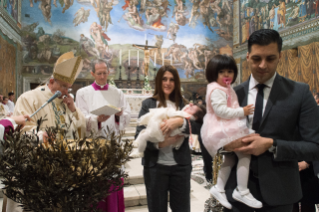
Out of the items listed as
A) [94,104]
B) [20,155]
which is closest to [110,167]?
[20,155]

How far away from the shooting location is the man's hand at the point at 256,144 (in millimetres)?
1199

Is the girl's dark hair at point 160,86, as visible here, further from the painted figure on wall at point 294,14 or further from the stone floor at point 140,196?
the painted figure on wall at point 294,14

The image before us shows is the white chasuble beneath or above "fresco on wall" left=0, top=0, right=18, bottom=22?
beneath

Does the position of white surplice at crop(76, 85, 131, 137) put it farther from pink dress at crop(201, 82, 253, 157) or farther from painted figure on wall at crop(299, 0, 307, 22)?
painted figure on wall at crop(299, 0, 307, 22)

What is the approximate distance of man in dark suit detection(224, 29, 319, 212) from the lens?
1.20 meters

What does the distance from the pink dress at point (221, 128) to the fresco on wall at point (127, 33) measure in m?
10.6

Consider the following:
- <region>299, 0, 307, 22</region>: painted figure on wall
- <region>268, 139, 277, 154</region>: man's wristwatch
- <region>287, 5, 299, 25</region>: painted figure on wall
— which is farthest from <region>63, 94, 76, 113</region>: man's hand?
<region>287, 5, 299, 25</region>: painted figure on wall

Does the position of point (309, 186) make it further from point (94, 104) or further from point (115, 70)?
point (115, 70)

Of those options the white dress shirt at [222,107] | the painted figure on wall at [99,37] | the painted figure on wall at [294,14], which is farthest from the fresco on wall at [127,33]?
the white dress shirt at [222,107]

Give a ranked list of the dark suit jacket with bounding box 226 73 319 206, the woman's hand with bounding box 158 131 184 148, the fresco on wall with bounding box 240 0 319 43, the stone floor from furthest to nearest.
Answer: the fresco on wall with bounding box 240 0 319 43, the stone floor, the woman's hand with bounding box 158 131 184 148, the dark suit jacket with bounding box 226 73 319 206

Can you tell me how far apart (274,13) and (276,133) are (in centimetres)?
Result: 1320

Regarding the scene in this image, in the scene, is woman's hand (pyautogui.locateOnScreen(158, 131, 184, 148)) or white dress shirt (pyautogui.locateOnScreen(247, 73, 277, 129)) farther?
woman's hand (pyautogui.locateOnScreen(158, 131, 184, 148))

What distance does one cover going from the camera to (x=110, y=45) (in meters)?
14.2

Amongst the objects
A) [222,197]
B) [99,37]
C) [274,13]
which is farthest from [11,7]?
[274,13]
